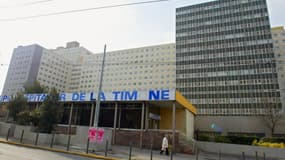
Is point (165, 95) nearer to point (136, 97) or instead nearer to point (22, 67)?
point (136, 97)

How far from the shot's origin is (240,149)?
757 inches

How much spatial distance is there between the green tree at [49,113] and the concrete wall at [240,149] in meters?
15.2

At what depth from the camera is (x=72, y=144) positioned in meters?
15.8

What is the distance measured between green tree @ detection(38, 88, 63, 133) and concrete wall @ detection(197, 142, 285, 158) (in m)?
15.2

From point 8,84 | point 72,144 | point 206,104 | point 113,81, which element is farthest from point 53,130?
point 8,84

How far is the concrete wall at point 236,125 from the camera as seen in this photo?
40938mm

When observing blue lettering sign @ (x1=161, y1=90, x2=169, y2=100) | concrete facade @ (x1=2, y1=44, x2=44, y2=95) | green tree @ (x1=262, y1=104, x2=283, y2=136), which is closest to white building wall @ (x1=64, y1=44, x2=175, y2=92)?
concrete facade @ (x1=2, y1=44, x2=44, y2=95)

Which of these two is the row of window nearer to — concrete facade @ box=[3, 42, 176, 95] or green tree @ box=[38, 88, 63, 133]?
concrete facade @ box=[3, 42, 176, 95]

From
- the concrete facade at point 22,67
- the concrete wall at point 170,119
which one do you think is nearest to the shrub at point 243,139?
the concrete wall at point 170,119

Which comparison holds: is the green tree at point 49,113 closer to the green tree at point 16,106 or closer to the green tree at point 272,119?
the green tree at point 16,106

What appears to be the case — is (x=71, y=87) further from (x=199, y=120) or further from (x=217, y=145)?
(x=217, y=145)

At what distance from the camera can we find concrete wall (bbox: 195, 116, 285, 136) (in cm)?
4094

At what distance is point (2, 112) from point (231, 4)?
2940 inches

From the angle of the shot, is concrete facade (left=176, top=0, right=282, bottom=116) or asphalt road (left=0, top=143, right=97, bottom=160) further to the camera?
concrete facade (left=176, top=0, right=282, bottom=116)
